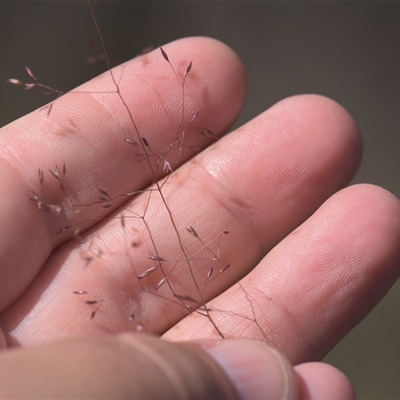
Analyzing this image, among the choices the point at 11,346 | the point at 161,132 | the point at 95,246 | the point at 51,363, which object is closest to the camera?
the point at 51,363

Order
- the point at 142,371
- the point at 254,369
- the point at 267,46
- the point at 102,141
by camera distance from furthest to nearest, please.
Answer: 1. the point at 267,46
2. the point at 102,141
3. the point at 254,369
4. the point at 142,371

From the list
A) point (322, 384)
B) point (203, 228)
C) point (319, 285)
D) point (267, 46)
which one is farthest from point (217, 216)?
point (267, 46)

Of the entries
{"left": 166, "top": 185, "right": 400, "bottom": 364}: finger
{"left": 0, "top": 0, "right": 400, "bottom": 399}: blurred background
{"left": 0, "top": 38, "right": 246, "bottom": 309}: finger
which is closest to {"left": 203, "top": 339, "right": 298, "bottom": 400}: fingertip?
{"left": 166, "top": 185, "right": 400, "bottom": 364}: finger

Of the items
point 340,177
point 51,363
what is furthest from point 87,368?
point 340,177

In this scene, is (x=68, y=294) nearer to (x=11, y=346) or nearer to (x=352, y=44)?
(x=11, y=346)

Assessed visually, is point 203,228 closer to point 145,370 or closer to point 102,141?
point 102,141

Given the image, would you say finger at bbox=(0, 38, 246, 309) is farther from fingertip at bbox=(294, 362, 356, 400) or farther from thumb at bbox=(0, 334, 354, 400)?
fingertip at bbox=(294, 362, 356, 400)

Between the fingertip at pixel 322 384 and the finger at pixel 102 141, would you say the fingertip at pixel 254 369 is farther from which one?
the finger at pixel 102 141
